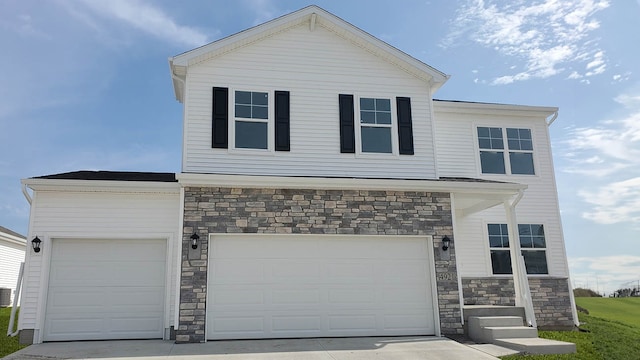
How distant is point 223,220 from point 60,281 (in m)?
3.57

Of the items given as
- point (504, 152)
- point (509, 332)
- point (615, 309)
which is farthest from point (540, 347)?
point (615, 309)

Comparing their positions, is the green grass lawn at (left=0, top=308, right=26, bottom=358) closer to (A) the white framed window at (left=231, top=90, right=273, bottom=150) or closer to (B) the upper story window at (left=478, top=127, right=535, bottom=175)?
(A) the white framed window at (left=231, top=90, right=273, bottom=150)

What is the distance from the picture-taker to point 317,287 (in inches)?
412

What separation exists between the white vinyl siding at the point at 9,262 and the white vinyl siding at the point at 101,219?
39.8 ft

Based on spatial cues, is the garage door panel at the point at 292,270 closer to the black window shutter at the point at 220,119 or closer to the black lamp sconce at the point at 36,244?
the black window shutter at the point at 220,119

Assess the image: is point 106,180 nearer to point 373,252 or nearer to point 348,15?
point 373,252

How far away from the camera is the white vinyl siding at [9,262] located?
20094 mm

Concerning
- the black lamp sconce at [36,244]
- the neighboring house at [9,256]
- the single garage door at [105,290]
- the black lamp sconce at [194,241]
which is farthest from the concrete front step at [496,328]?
the neighboring house at [9,256]

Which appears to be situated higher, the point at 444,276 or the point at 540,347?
the point at 444,276

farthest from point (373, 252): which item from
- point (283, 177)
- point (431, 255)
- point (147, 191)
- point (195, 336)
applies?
point (147, 191)

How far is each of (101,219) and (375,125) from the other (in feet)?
20.9

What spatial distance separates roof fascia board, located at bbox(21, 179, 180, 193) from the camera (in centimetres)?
1016

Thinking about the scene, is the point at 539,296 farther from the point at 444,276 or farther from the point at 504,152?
the point at 504,152

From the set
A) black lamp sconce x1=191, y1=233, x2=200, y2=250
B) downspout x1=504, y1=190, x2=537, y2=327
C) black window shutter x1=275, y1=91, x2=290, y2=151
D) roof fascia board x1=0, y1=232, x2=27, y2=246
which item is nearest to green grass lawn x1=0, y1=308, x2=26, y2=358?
black lamp sconce x1=191, y1=233, x2=200, y2=250
